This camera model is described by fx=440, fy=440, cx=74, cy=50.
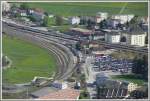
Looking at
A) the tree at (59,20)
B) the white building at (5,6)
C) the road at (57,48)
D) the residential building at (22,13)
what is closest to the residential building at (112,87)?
the road at (57,48)

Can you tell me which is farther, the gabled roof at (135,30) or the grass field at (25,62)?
the gabled roof at (135,30)

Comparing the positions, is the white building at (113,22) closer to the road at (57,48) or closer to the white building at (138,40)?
the white building at (138,40)

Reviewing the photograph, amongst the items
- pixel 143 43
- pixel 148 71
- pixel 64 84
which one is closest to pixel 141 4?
pixel 143 43

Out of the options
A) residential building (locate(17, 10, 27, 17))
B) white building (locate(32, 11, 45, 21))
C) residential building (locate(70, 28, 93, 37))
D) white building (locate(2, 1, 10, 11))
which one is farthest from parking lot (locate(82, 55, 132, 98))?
white building (locate(2, 1, 10, 11))

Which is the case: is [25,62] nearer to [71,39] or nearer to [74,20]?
[71,39]

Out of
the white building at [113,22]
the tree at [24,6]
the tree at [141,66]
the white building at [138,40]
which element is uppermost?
the tree at [24,6]

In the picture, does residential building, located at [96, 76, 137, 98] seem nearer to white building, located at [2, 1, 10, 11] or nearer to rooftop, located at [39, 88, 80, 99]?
rooftop, located at [39, 88, 80, 99]
